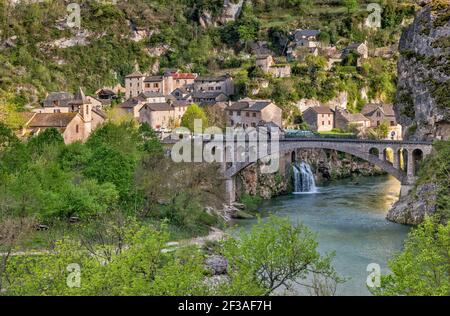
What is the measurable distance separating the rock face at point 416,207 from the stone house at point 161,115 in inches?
1124

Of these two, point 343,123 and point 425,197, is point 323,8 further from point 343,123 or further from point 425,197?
point 425,197

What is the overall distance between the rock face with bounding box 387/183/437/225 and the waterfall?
40.8 ft

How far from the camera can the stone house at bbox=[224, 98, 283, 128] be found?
60969mm

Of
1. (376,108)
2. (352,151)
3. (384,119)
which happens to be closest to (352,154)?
(352,151)

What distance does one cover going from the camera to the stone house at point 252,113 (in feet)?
200

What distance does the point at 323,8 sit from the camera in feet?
301

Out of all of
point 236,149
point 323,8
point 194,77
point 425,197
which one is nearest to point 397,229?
point 425,197

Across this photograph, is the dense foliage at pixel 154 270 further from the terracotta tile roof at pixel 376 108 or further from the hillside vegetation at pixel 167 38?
the hillside vegetation at pixel 167 38

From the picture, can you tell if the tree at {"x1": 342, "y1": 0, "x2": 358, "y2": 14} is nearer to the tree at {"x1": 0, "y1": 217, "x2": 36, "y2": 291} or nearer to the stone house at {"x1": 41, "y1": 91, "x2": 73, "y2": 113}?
the stone house at {"x1": 41, "y1": 91, "x2": 73, "y2": 113}

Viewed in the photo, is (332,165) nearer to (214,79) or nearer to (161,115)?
(161,115)

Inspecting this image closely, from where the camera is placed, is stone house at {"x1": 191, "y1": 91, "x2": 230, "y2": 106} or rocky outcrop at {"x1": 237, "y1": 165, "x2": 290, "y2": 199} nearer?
rocky outcrop at {"x1": 237, "y1": 165, "x2": 290, "y2": 199}

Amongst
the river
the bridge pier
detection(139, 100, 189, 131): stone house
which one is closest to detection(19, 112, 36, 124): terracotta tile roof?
detection(139, 100, 189, 131): stone house

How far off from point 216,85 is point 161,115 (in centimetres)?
1025
